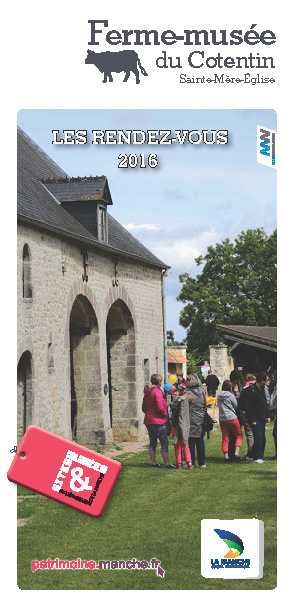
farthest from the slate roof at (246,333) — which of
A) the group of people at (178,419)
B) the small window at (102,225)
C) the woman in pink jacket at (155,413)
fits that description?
the small window at (102,225)

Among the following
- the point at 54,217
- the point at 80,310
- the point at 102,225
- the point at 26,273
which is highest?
→ the point at 102,225

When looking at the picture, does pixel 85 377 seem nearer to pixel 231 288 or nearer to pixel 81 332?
pixel 81 332

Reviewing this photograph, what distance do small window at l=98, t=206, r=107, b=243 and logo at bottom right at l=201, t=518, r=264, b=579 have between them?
851 centimetres

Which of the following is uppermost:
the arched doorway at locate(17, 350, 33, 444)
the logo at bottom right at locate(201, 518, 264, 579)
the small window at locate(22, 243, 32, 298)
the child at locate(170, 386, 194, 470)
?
the small window at locate(22, 243, 32, 298)

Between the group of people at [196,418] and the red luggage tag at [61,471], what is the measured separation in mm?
3678

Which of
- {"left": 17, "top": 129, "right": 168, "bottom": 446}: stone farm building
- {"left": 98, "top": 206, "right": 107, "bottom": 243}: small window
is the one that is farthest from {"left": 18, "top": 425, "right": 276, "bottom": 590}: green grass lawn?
{"left": 98, "top": 206, "right": 107, "bottom": 243}: small window

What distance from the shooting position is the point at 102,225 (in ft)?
48.8

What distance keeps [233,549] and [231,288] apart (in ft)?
19.3

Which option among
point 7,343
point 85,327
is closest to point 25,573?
point 7,343

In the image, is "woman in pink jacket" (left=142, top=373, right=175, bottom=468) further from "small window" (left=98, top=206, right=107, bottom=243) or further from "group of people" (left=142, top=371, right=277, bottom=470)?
"small window" (left=98, top=206, right=107, bottom=243)

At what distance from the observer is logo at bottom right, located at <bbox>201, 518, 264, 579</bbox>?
5.96 meters

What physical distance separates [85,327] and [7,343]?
29.8 feet
